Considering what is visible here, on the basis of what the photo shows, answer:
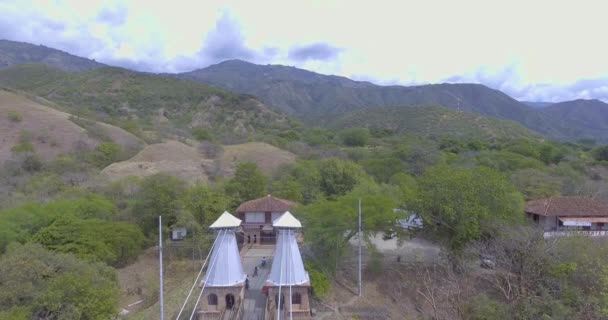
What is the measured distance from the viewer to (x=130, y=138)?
56.4m

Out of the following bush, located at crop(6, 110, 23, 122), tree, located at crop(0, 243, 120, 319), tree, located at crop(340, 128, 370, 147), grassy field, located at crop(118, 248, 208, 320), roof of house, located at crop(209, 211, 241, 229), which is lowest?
grassy field, located at crop(118, 248, 208, 320)

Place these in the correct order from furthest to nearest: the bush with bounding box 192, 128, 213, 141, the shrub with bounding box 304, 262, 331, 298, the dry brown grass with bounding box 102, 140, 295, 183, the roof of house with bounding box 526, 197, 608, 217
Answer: the bush with bounding box 192, 128, 213, 141
the dry brown grass with bounding box 102, 140, 295, 183
the roof of house with bounding box 526, 197, 608, 217
the shrub with bounding box 304, 262, 331, 298

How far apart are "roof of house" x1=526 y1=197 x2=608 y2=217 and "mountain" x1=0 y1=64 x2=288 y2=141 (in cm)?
5930

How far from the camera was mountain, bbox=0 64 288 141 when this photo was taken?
82562 mm

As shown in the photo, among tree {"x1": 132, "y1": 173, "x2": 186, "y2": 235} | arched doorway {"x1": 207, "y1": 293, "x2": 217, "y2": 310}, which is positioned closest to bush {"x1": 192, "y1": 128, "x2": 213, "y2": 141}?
tree {"x1": 132, "y1": 173, "x2": 186, "y2": 235}

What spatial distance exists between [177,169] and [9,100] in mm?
35247

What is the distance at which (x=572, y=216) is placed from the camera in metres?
23.4

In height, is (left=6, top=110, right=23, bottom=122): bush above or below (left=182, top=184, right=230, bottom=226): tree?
above

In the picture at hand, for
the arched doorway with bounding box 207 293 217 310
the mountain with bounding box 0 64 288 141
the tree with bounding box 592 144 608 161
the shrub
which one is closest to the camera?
the arched doorway with bounding box 207 293 217 310

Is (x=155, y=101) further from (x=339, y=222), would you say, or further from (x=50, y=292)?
(x=50, y=292)

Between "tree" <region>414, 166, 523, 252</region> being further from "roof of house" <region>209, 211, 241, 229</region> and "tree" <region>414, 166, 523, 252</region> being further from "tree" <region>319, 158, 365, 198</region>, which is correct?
"roof of house" <region>209, 211, 241, 229</region>

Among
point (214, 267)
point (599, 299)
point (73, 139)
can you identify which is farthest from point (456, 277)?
point (73, 139)

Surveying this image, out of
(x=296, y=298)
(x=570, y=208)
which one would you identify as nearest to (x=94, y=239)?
(x=296, y=298)

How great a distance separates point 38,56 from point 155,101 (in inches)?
5376
